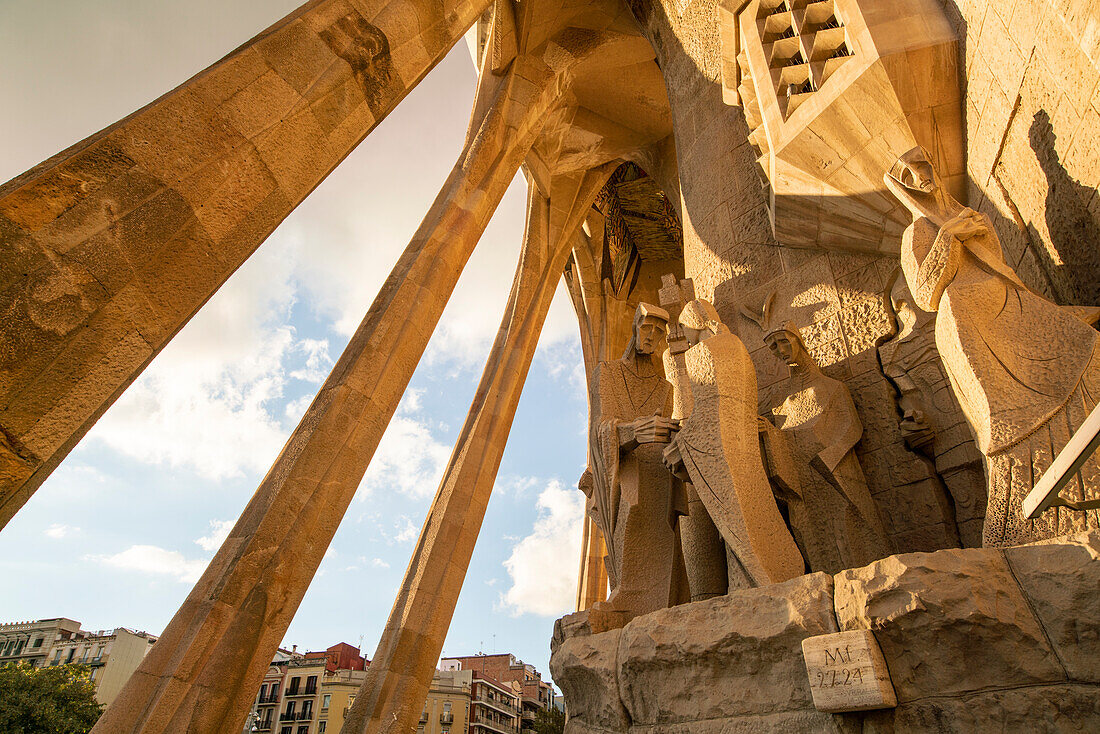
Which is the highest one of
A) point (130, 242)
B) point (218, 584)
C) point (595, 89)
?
point (595, 89)

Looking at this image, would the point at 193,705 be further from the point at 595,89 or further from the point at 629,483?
the point at 595,89

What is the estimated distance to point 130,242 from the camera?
3.02 m

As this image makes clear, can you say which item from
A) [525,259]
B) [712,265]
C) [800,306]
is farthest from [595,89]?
[800,306]

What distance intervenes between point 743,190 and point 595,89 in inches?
307

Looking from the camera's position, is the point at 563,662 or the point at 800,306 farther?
the point at 800,306

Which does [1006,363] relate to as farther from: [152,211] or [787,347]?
[152,211]

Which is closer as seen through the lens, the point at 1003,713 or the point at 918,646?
the point at 1003,713

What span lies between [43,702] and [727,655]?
16.3m

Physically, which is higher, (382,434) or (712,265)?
(712,265)

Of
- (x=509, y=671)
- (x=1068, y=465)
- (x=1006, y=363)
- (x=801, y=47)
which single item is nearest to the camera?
(x=1068, y=465)

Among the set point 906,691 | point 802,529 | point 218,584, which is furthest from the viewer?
point 218,584

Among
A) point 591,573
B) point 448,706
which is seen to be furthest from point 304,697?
point 591,573

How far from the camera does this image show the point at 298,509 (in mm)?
6000

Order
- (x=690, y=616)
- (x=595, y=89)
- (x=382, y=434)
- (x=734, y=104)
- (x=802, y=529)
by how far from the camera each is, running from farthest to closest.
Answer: (x=595, y=89)
(x=382, y=434)
(x=734, y=104)
(x=802, y=529)
(x=690, y=616)
